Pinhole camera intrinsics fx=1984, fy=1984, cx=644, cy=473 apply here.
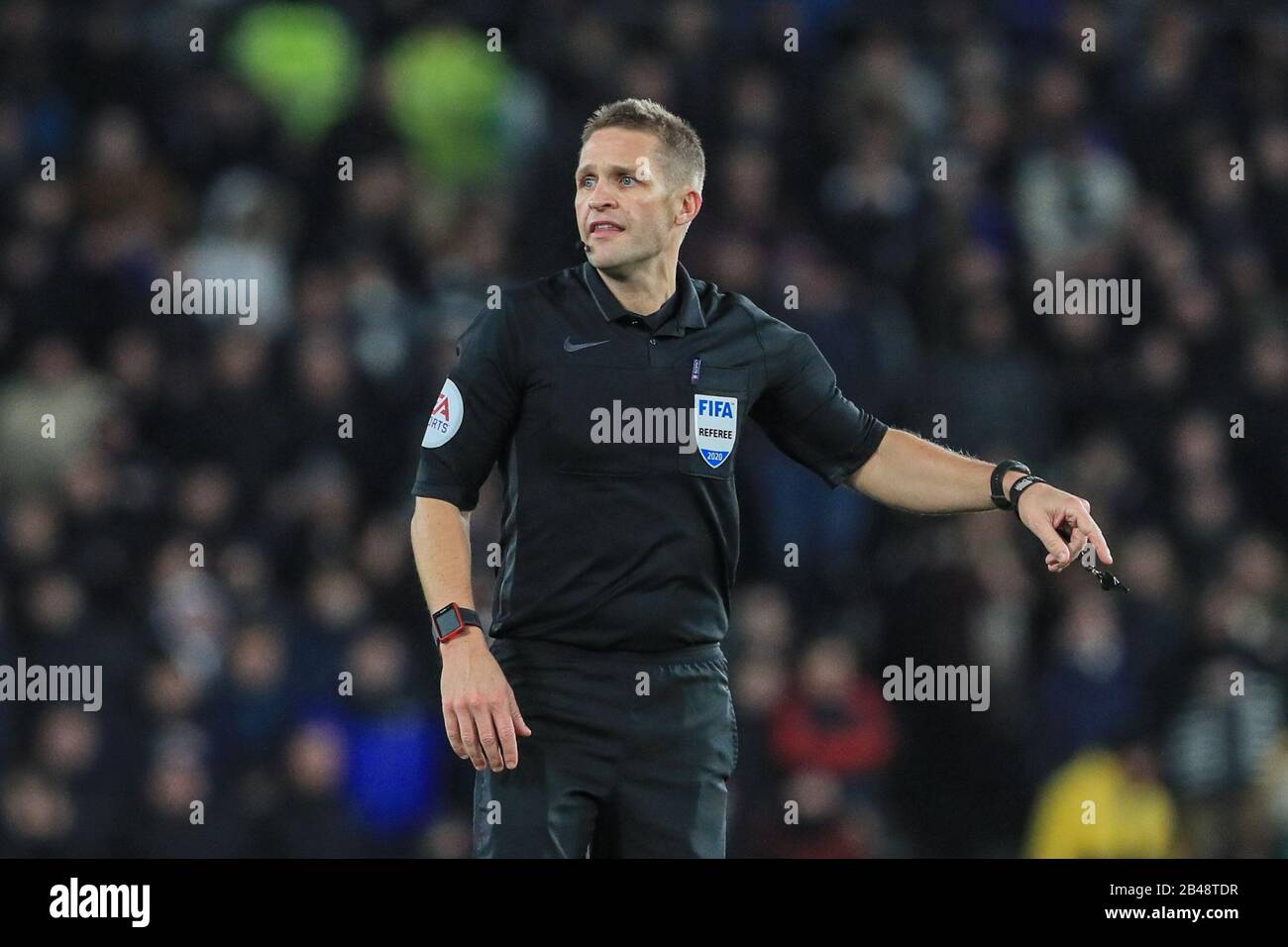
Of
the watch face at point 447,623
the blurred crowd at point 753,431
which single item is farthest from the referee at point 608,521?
the blurred crowd at point 753,431

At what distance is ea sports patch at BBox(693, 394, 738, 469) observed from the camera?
3668 mm

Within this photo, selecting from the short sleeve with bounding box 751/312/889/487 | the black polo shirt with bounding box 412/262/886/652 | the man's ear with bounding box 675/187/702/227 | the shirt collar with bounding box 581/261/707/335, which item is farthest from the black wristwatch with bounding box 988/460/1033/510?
the man's ear with bounding box 675/187/702/227

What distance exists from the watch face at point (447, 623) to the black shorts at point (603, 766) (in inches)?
8.0

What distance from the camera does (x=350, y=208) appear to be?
7.77 meters

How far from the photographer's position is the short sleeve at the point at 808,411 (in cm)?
384

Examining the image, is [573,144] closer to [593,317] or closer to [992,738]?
[992,738]

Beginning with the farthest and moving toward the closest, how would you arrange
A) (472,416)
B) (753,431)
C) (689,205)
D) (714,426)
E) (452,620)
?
(753,431) → (689,205) → (714,426) → (472,416) → (452,620)

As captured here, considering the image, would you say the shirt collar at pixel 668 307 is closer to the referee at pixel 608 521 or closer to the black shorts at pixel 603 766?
the referee at pixel 608 521

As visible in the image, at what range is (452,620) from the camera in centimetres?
344

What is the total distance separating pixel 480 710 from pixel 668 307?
2.92 feet

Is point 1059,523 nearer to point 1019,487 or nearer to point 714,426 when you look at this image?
point 1019,487

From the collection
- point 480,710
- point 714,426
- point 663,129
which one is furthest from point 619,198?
point 480,710

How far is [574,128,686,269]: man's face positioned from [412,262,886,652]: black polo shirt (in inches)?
3.3
